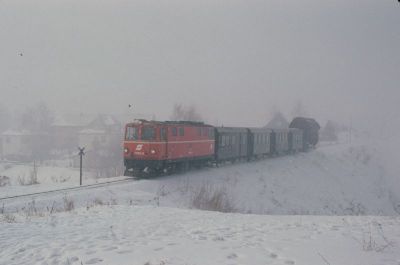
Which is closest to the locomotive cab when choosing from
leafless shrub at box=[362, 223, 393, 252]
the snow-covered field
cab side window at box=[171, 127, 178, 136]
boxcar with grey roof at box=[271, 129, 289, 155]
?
cab side window at box=[171, 127, 178, 136]

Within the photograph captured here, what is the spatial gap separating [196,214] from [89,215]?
120 inches

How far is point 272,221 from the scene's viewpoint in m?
9.47

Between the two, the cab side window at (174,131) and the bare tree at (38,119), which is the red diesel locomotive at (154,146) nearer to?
the cab side window at (174,131)

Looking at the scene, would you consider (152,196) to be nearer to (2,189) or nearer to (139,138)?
(139,138)

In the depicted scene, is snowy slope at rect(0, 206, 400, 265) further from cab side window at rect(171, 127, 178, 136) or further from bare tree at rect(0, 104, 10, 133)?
bare tree at rect(0, 104, 10, 133)

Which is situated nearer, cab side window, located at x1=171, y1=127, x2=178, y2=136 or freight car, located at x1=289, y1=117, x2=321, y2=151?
cab side window, located at x1=171, y1=127, x2=178, y2=136

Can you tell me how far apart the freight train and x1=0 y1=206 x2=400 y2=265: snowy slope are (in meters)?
10.3

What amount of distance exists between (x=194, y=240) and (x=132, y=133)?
14496 millimetres

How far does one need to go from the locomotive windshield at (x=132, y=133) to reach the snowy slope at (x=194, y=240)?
1085 cm

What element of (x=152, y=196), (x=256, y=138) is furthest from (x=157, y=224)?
(x=256, y=138)

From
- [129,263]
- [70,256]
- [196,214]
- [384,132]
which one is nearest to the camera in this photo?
[129,263]

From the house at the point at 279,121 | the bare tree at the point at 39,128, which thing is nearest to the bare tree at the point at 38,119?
the bare tree at the point at 39,128

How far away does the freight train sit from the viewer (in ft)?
65.8

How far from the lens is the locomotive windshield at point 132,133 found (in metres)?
20.5
